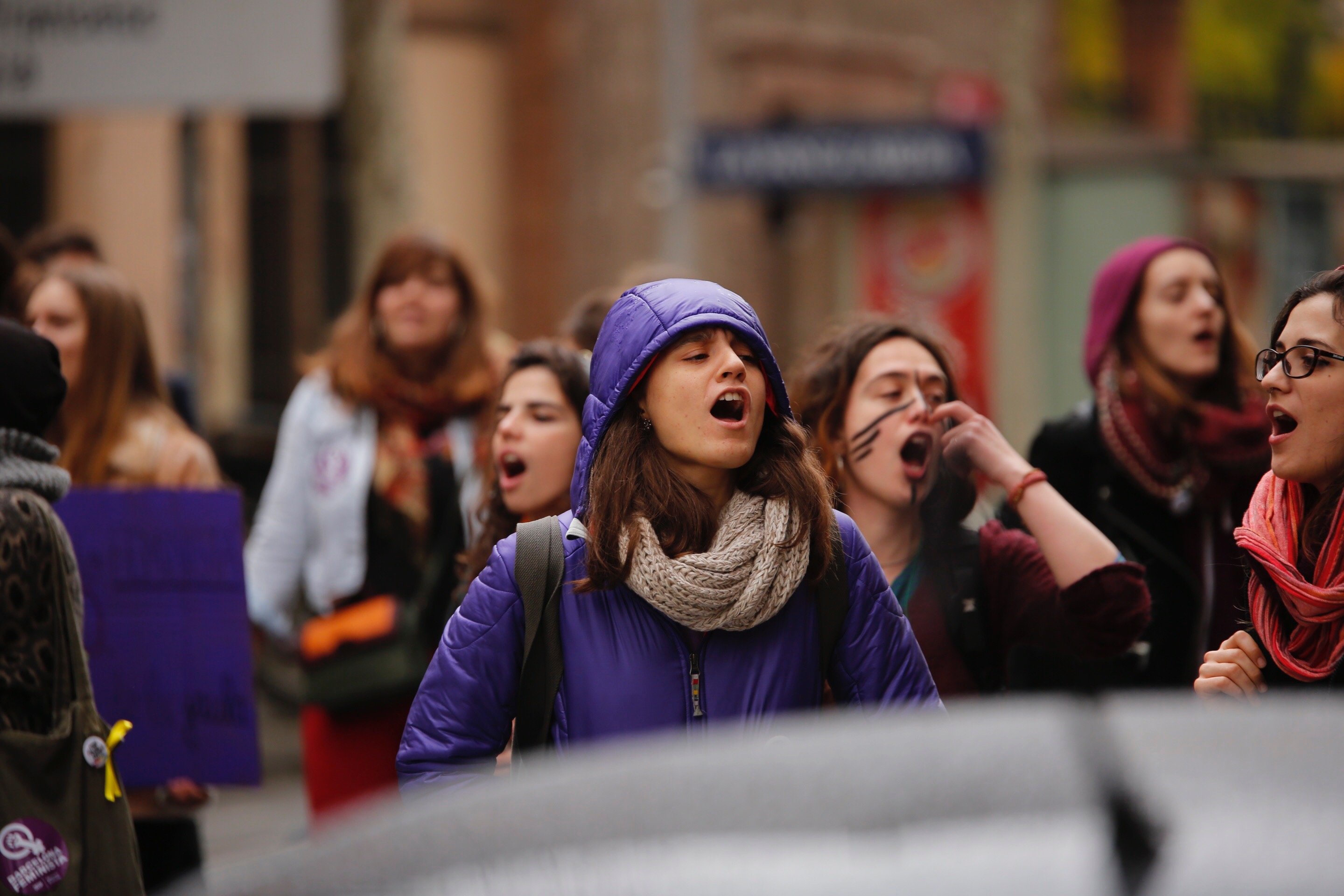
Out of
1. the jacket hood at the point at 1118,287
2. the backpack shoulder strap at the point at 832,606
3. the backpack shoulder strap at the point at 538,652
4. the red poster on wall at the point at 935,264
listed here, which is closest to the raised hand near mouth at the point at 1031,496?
the backpack shoulder strap at the point at 832,606

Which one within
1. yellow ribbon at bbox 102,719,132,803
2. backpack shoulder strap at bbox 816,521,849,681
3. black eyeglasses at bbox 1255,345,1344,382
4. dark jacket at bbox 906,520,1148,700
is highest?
black eyeglasses at bbox 1255,345,1344,382

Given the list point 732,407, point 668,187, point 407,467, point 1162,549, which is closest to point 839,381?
point 732,407

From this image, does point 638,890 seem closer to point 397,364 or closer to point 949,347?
point 949,347

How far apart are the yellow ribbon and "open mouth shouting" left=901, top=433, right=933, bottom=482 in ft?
5.43

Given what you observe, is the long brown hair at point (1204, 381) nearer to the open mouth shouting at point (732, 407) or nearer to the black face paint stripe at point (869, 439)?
the black face paint stripe at point (869, 439)

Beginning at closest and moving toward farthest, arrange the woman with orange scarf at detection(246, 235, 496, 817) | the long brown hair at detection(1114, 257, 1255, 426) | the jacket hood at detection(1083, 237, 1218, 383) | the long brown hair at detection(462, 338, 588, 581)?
the long brown hair at detection(462, 338, 588, 581) < the long brown hair at detection(1114, 257, 1255, 426) < the jacket hood at detection(1083, 237, 1218, 383) < the woman with orange scarf at detection(246, 235, 496, 817)

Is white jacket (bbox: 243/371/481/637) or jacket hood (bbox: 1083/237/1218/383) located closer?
jacket hood (bbox: 1083/237/1218/383)

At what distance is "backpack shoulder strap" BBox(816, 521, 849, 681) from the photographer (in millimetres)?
2875

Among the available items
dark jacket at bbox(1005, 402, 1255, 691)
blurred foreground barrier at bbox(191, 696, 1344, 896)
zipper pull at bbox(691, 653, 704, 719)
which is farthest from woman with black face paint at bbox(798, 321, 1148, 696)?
blurred foreground barrier at bbox(191, 696, 1344, 896)

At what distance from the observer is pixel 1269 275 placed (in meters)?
13.8

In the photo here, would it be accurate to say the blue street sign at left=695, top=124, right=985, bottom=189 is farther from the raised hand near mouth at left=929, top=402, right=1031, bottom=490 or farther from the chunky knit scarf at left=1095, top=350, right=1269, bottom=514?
the raised hand near mouth at left=929, top=402, right=1031, bottom=490

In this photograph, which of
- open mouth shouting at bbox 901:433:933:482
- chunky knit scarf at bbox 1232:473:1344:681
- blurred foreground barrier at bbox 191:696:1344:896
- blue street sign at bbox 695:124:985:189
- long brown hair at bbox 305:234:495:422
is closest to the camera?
blurred foreground barrier at bbox 191:696:1344:896

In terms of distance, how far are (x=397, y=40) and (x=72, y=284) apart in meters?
6.26

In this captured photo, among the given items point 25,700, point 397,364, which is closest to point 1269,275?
point 397,364
